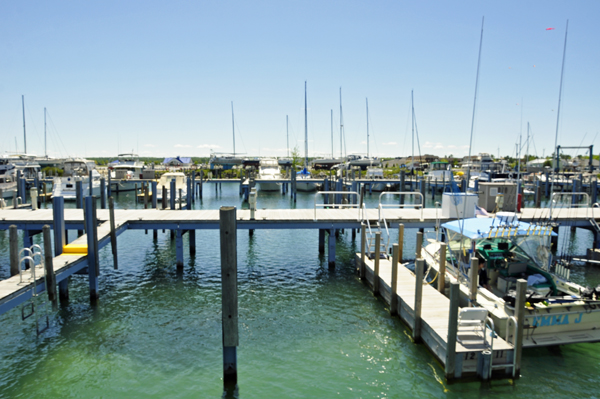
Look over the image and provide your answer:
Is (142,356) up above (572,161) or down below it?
below

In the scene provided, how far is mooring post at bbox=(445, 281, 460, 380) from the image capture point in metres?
8.79

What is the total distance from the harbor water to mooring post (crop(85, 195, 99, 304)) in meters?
0.64

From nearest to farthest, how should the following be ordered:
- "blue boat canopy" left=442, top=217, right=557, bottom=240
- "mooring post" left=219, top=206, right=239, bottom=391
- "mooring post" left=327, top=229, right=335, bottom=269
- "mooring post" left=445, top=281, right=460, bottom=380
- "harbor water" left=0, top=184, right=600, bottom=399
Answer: "mooring post" left=219, top=206, right=239, bottom=391, "mooring post" left=445, top=281, right=460, bottom=380, "harbor water" left=0, top=184, right=600, bottom=399, "blue boat canopy" left=442, top=217, right=557, bottom=240, "mooring post" left=327, top=229, right=335, bottom=269

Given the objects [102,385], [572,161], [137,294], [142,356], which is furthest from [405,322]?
[572,161]

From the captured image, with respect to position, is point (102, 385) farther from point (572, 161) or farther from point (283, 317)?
point (572, 161)

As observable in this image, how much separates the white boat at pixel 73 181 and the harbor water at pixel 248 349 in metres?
27.8

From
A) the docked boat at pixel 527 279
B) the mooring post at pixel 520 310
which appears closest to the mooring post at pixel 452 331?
the mooring post at pixel 520 310

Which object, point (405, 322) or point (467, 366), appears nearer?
point (467, 366)

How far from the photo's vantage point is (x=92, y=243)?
1355 centimetres

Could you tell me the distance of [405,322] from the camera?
12477mm

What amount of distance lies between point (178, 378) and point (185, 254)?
12.1m

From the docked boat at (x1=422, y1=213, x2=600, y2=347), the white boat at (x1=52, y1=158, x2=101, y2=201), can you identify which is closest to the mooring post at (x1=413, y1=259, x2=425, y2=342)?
the docked boat at (x1=422, y1=213, x2=600, y2=347)

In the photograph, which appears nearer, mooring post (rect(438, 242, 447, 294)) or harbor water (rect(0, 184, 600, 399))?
harbor water (rect(0, 184, 600, 399))

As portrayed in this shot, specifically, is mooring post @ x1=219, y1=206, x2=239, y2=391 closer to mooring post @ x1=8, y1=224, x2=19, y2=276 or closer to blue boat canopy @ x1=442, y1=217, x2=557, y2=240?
blue boat canopy @ x1=442, y1=217, x2=557, y2=240
